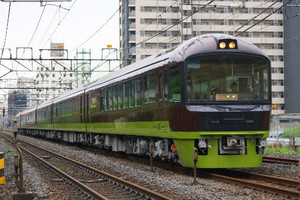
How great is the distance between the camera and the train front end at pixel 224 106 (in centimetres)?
1259

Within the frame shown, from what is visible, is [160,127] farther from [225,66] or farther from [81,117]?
[81,117]

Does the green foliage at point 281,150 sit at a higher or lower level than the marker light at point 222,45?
lower

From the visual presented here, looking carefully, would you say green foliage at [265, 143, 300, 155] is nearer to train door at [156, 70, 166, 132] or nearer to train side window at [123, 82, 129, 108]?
train side window at [123, 82, 129, 108]

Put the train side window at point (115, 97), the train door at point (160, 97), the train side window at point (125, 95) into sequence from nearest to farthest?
1. the train door at point (160, 97)
2. the train side window at point (125, 95)
3. the train side window at point (115, 97)

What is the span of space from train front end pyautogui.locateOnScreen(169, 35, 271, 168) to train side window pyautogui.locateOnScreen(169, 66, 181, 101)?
0.26 metres

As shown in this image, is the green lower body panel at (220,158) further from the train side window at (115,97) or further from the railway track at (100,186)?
the train side window at (115,97)

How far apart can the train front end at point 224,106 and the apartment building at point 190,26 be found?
63208 mm

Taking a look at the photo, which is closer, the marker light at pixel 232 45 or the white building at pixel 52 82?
the marker light at pixel 232 45

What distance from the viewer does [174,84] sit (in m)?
13.2

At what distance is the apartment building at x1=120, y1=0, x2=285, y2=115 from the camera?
77.6 m

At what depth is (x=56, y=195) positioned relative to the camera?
1104 centimetres

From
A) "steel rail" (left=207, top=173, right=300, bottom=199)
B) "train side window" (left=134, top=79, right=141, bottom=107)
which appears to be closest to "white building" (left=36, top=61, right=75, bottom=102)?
"train side window" (left=134, top=79, right=141, bottom=107)

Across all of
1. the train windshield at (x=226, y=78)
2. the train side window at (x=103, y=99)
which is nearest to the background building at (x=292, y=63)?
the train side window at (x=103, y=99)

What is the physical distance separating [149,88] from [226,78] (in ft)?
9.89
